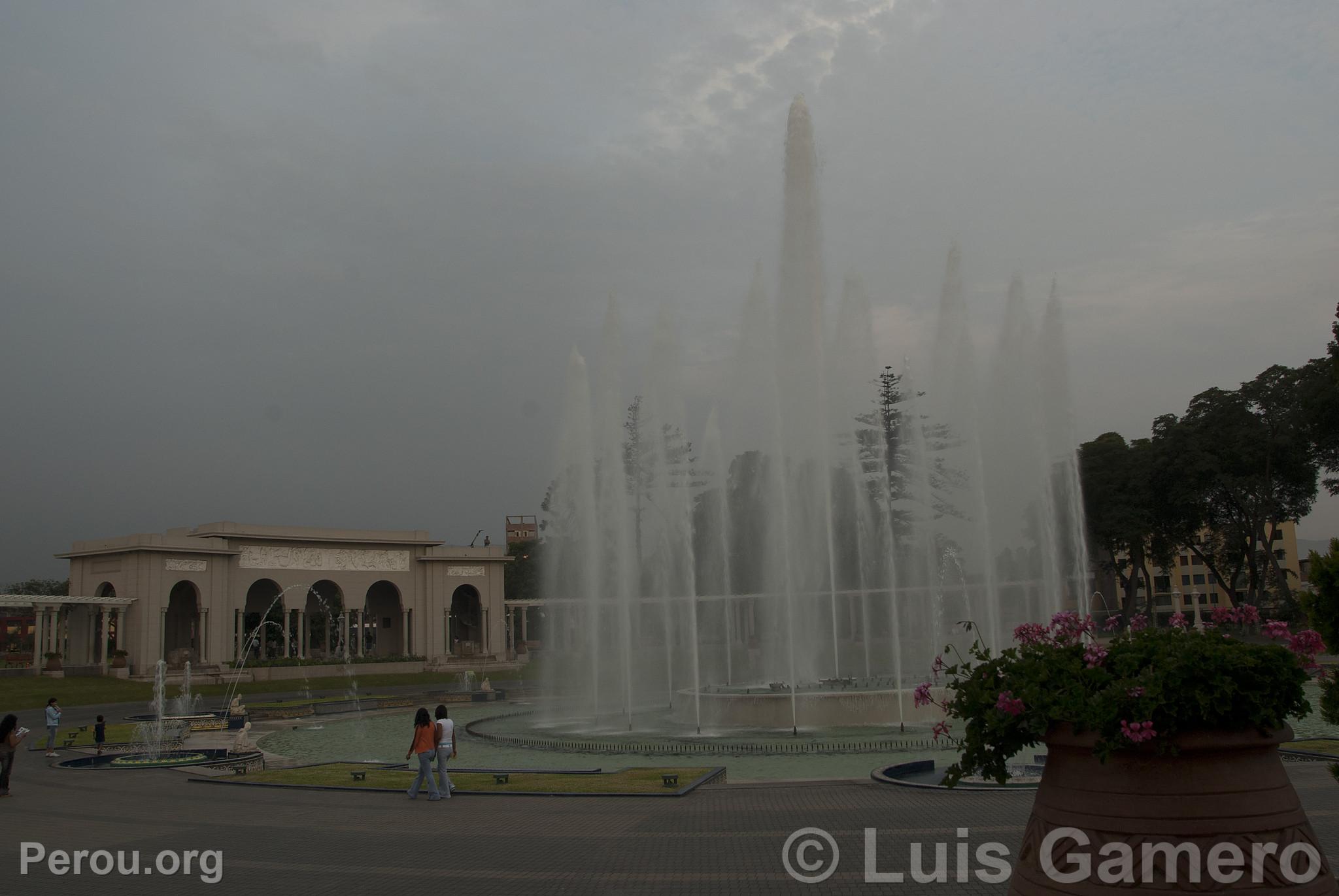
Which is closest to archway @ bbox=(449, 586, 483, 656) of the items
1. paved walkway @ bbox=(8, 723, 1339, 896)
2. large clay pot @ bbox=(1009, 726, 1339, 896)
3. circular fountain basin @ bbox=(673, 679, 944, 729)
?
circular fountain basin @ bbox=(673, 679, 944, 729)

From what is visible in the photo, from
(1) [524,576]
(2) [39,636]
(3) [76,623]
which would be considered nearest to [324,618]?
(1) [524,576]

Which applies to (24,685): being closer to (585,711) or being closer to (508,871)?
(585,711)

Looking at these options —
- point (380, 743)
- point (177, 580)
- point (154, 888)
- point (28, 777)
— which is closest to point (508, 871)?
point (154, 888)

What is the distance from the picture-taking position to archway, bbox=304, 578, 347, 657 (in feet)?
212

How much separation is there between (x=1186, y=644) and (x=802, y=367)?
25.0 meters

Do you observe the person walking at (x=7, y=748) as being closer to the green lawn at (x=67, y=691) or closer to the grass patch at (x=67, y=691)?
the green lawn at (x=67, y=691)

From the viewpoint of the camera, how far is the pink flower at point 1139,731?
4.77 meters

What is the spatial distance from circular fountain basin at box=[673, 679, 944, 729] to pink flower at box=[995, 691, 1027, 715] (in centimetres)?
1859

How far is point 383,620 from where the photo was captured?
2849 inches

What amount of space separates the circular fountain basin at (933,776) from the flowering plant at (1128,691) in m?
9.15

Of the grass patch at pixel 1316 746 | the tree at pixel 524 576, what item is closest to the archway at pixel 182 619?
the tree at pixel 524 576

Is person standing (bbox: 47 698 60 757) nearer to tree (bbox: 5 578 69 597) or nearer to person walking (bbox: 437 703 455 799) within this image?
person walking (bbox: 437 703 455 799)

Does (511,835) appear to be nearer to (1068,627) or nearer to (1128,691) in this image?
(1068,627)

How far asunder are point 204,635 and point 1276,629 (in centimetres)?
5871
